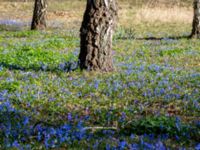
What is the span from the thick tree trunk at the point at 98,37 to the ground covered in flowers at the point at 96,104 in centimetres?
37

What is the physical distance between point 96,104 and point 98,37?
3442 mm

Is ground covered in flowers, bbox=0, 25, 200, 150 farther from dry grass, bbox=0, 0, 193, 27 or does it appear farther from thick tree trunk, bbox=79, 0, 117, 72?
dry grass, bbox=0, 0, 193, 27

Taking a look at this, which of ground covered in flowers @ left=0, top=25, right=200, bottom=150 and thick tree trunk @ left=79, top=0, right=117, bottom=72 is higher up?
thick tree trunk @ left=79, top=0, right=117, bottom=72

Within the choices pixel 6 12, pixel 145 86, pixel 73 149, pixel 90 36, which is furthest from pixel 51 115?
pixel 6 12

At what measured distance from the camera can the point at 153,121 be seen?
614 centimetres

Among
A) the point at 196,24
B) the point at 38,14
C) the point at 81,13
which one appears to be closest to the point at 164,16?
the point at 81,13

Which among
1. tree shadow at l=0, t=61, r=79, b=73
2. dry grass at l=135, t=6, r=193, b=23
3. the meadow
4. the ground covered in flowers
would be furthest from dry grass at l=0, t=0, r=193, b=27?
the ground covered in flowers

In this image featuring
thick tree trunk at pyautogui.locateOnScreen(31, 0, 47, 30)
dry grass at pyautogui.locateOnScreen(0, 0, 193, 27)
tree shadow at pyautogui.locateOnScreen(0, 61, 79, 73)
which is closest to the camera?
tree shadow at pyautogui.locateOnScreen(0, 61, 79, 73)

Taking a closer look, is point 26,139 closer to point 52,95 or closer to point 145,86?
point 52,95

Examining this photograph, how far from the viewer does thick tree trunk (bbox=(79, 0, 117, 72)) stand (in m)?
10.9

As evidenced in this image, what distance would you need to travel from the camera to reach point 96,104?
304 inches

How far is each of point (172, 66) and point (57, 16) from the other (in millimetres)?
22602

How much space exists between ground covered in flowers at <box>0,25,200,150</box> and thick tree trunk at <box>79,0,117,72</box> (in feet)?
1.22

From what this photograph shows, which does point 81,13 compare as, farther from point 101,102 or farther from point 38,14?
point 101,102
